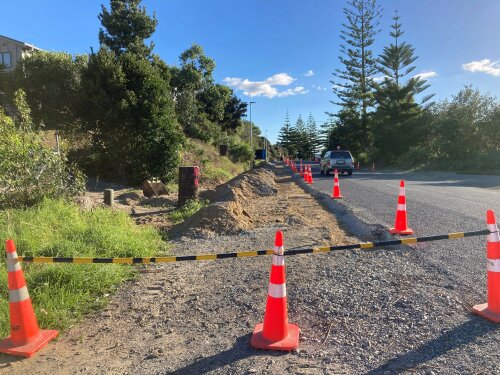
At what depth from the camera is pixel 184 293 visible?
484cm

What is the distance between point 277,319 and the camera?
3473 millimetres

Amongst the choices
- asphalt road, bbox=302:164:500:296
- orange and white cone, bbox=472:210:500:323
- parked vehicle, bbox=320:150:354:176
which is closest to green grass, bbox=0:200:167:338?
orange and white cone, bbox=472:210:500:323

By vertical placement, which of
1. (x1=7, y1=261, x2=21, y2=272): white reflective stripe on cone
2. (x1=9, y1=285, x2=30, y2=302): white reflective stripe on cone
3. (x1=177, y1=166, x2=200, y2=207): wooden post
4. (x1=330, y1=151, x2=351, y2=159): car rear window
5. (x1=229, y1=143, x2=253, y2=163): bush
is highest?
(x1=229, y1=143, x2=253, y2=163): bush

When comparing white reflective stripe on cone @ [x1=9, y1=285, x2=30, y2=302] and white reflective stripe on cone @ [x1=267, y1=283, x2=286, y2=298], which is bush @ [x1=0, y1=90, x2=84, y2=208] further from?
white reflective stripe on cone @ [x1=267, y1=283, x2=286, y2=298]

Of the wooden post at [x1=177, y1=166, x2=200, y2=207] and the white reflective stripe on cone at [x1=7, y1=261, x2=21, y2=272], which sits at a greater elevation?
the wooden post at [x1=177, y1=166, x2=200, y2=207]

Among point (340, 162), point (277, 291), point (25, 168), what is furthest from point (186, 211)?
point (340, 162)

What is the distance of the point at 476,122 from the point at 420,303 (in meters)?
31.2

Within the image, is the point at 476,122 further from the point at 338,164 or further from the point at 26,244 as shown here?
the point at 26,244

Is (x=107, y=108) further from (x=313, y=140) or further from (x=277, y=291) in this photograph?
(x=313, y=140)

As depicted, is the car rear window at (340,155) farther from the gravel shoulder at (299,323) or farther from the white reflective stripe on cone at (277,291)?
the white reflective stripe on cone at (277,291)

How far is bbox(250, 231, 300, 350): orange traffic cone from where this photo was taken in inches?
135

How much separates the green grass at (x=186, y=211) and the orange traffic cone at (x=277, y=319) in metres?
6.48

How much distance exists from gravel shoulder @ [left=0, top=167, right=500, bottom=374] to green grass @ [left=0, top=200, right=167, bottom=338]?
0.27 metres

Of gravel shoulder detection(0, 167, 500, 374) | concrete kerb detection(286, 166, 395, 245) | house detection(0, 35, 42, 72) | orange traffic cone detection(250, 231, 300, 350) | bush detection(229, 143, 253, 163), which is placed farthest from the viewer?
bush detection(229, 143, 253, 163)
